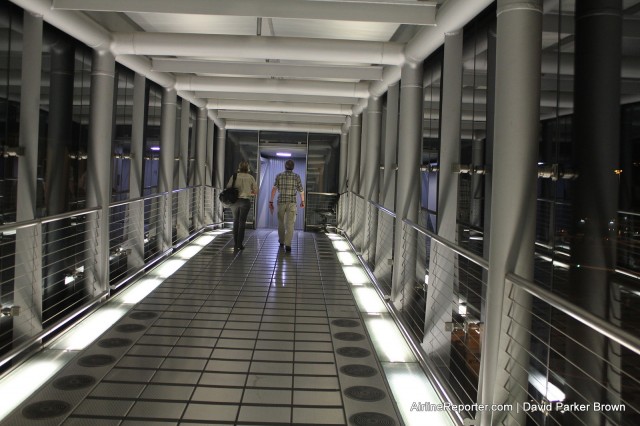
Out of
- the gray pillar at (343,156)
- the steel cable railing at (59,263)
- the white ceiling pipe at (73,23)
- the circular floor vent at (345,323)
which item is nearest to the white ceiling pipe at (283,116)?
the gray pillar at (343,156)

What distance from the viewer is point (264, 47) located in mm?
3305

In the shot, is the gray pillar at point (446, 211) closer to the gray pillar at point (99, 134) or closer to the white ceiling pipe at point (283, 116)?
the gray pillar at point (99, 134)

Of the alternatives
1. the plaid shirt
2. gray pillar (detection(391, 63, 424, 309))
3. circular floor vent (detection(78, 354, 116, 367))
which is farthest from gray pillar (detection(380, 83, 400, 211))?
circular floor vent (detection(78, 354, 116, 367))

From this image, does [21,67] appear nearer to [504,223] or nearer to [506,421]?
[504,223]

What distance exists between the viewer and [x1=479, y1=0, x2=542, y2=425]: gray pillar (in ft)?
5.35

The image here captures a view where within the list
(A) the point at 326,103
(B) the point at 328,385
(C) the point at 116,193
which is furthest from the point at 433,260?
(A) the point at 326,103

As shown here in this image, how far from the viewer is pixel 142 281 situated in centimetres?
375

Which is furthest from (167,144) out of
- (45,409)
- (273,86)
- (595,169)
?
Result: (595,169)

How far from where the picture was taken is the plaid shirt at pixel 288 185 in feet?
17.7

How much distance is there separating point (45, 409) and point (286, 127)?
20.0 ft

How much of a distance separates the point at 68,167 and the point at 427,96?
237 centimetres

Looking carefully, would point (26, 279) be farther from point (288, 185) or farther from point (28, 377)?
point (288, 185)

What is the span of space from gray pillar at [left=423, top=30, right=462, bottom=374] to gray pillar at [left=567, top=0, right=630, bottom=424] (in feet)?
2.59

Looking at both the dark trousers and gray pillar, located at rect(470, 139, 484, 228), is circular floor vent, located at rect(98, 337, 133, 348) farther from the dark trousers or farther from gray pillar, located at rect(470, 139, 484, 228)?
the dark trousers
